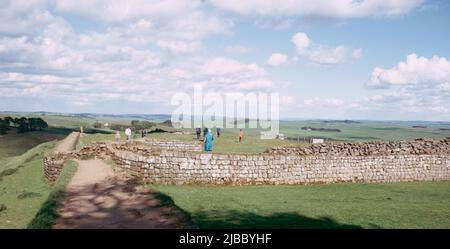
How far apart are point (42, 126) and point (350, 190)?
258ft

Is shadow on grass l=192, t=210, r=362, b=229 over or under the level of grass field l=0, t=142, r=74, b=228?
over

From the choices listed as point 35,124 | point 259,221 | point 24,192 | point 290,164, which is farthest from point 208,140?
point 35,124

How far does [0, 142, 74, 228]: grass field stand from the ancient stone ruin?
1423mm

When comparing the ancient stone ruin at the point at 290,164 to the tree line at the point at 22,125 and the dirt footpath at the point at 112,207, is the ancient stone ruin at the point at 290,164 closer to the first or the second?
the dirt footpath at the point at 112,207

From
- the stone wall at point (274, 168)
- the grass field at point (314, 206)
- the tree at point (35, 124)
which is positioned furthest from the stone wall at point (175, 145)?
the tree at point (35, 124)

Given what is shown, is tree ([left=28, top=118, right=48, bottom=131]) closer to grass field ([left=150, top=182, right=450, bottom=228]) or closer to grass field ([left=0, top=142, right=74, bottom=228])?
grass field ([left=0, top=142, right=74, bottom=228])

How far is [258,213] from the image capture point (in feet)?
35.3

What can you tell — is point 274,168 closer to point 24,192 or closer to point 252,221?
point 252,221

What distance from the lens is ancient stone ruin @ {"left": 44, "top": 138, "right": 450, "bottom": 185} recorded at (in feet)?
52.9

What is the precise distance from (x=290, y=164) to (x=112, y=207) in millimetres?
8990

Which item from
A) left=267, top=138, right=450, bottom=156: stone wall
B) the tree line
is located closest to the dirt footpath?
left=267, top=138, right=450, bottom=156: stone wall
